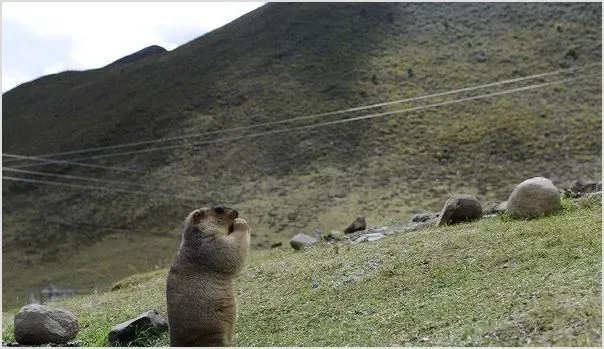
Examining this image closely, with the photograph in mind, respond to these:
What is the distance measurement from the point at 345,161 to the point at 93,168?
22312 millimetres

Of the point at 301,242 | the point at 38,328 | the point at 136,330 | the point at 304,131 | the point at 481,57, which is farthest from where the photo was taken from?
the point at 481,57

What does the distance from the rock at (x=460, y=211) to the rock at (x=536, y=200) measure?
181 cm

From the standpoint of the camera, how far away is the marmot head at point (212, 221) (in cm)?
801

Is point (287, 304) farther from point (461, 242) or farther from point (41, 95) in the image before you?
point (41, 95)

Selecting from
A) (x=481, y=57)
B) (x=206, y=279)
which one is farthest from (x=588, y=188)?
(x=481, y=57)

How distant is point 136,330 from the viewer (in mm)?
11398

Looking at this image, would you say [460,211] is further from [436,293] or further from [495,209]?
[436,293]

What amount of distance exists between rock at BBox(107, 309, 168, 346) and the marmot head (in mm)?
3842

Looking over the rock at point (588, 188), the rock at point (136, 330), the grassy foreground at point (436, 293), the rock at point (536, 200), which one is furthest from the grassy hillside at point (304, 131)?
the rock at point (136, 330)

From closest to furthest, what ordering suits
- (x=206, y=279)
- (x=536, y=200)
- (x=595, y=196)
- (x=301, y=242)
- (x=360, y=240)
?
(x=206, y=279) < (x=536, y=200) < (x=595, y=196) < (x=360, y=240) < (x=301, y=242)

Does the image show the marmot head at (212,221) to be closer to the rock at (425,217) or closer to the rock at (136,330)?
the rock at (136,330)

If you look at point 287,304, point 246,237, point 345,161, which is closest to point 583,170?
point 345,161

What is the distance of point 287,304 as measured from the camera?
11.8 meters

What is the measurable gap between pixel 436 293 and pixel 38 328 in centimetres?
672
